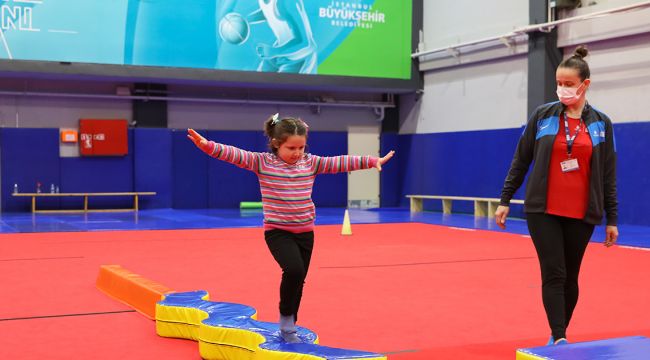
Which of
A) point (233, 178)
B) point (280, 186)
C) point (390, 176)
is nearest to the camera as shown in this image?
point (280, 186)

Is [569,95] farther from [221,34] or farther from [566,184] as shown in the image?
[221,34]

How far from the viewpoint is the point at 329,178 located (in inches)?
838

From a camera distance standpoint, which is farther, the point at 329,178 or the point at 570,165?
the point at 329,178

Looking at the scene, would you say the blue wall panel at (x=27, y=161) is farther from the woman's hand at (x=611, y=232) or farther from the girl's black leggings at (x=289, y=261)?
the woman's hand at (x=611, y=232)

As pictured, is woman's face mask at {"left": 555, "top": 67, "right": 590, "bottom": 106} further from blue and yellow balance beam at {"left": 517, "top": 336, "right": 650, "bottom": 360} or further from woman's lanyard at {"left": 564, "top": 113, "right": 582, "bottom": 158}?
blue and yellow balance beam at {"left": 517, "top": 336, "right": 650, "bottom": 360}

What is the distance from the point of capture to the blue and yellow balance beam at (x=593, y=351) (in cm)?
334

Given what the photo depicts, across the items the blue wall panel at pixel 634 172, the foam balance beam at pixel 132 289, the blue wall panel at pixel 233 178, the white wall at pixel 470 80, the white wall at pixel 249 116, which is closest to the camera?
the foam balance beam at pixel 132 289

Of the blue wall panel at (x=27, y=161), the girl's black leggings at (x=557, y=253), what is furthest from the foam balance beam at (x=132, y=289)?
the blue wall panel at (x=27, y=161)

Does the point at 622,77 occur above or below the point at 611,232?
above

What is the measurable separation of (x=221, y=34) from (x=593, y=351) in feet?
51.3

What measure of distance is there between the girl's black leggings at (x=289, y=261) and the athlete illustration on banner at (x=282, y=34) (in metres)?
14.5

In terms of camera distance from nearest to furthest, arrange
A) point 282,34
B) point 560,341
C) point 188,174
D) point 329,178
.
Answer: point 560,341 < point 282,34 < point 188,174 < point 329,178

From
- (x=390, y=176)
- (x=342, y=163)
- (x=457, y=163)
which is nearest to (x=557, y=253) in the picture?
(x=342, y=163)

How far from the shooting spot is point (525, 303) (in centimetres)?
606
